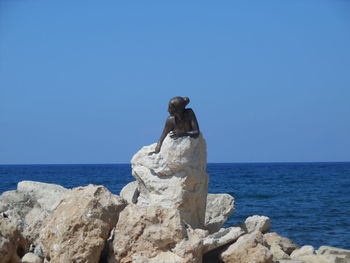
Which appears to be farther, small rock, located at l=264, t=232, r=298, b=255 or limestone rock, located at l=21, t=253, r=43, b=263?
small rock, located at l=264, t=232, r=298, b=255

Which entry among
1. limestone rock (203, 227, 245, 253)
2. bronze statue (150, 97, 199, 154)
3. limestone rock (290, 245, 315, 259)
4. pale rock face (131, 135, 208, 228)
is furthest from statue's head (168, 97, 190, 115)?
limestone rock (290, 245, 315, 259)

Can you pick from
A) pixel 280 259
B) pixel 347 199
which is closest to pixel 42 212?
pixel 280 259

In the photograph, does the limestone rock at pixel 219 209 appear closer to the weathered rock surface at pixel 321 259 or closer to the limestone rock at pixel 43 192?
the weathered rock surface at pixel 321 259

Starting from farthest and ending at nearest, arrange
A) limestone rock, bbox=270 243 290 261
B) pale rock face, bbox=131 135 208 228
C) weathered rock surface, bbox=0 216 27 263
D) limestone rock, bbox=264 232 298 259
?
limestone rock, bbox=264 232 298 259, limestone rock, bbox=270 243 290 261, pale rock face, bbox=131 135 208 228, weathered rock surface, bbox=0 216 27 263

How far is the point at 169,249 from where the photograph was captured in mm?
9148

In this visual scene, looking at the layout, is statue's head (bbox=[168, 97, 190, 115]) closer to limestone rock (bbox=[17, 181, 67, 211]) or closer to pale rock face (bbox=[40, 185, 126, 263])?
pale rock face (bbox=[40, 185, 126, 263])

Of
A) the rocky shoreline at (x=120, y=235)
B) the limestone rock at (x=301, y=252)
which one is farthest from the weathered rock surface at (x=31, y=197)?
the limestone rock at (x=301, y=252)

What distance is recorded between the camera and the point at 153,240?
30.0ft

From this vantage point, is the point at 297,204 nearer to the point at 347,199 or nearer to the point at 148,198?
the point at 347,199

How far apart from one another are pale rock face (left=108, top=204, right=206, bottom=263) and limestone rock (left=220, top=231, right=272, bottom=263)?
0.74m

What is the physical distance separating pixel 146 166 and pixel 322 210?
16253mm

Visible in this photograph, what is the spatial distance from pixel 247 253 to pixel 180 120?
295cm

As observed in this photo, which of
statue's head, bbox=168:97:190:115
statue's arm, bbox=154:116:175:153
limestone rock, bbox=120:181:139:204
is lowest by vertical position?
limestone rock, bbox=120:181:139:204

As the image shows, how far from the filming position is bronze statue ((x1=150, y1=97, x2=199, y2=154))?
38.7 ft
